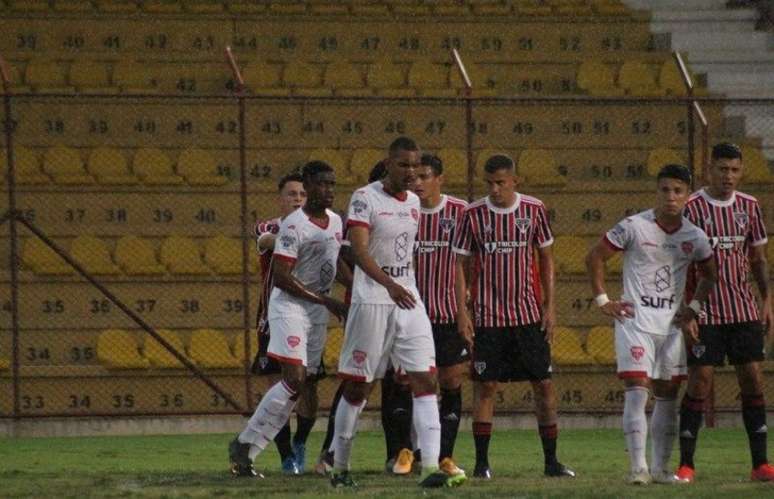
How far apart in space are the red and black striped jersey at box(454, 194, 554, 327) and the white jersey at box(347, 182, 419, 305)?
1045 millimetres

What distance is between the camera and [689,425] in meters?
11.6

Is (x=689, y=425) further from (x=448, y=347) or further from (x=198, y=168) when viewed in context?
(x=198, y=168)

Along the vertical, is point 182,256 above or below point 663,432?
above

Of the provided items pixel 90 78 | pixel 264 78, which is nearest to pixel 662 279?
pixel 264 78

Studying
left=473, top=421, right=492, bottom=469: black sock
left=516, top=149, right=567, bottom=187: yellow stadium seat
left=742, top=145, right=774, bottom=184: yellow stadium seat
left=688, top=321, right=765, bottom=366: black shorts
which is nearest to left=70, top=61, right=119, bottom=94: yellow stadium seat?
left=516, top=149, right=567, bottom=187: yellow stadium seat

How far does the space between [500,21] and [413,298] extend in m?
11.6

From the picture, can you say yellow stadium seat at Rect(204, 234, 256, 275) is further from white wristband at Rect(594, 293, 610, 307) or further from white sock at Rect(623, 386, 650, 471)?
white sock at Rect(623, 386, 650, 471)

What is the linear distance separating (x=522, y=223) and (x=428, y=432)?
1.89 meters

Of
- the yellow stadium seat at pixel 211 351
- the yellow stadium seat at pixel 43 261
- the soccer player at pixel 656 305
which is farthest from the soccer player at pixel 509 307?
the yellow stadium seat at pixel 43 261

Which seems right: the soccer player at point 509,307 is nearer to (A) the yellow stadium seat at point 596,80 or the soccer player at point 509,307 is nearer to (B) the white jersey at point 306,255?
(B) the white jersey at point 306,255

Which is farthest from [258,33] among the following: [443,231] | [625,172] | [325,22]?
[443,231]

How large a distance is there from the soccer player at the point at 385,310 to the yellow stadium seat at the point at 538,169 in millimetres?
8581

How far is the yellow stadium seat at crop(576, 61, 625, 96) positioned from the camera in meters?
20.7

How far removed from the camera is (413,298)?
10656mm
